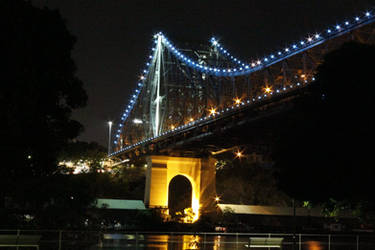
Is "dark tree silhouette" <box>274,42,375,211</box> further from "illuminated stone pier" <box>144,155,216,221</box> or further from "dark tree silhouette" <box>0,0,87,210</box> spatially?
"illuminated stone pier" <box>144,155,216,221</box>

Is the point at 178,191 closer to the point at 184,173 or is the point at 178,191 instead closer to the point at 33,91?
the point at 184,173

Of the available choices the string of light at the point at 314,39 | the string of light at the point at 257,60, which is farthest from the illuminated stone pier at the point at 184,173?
the string of light at the point at 314,39

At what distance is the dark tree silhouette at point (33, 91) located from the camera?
20.7m

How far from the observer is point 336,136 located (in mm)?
18734

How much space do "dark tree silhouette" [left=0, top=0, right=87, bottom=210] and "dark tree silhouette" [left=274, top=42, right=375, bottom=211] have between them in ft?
31.6

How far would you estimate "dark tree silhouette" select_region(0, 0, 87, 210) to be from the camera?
20.7 meters

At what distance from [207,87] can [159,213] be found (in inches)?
573

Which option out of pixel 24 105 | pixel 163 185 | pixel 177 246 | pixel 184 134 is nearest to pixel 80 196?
pixel 177 246


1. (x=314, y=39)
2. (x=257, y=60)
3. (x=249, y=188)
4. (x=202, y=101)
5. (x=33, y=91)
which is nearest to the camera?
A: (x=33, y=91)

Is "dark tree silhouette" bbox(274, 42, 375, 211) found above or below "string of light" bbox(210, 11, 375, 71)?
below

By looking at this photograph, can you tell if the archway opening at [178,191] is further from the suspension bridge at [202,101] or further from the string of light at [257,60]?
the string of light at [257,60]

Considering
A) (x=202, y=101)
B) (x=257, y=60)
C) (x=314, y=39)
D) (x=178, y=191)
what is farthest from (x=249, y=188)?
(x=314, y=39)

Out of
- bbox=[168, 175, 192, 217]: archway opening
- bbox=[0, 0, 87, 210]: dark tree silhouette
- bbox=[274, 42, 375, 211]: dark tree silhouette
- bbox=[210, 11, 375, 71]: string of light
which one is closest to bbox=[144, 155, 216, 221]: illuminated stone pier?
bbox=[168, 175, 192, 217]: archway opening

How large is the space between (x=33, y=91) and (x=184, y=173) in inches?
1547
